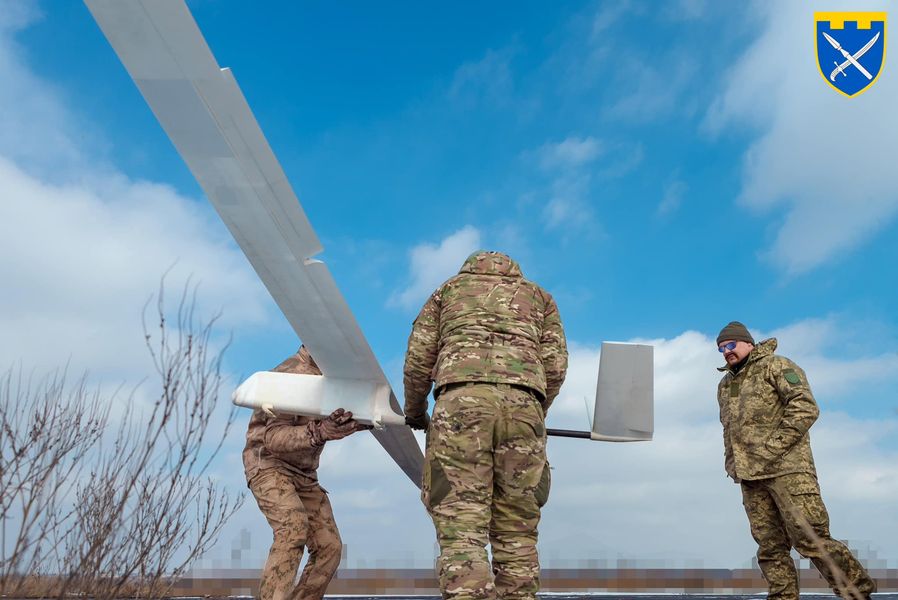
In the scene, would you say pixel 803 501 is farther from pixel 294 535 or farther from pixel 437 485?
pixel 294 535

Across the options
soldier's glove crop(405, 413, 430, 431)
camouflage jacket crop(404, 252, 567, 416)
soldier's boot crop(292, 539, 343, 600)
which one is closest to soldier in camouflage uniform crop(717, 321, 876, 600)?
camouflage jacket crop(404, 252, 567, 416)

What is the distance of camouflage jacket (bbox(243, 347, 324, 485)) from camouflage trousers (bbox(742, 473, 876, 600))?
10.2ft

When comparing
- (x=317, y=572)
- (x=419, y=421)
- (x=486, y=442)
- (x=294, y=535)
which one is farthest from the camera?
(x=317, y=572)

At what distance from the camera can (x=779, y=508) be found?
536 centimetres

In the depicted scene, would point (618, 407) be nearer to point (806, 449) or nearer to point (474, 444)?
point (806, 449)

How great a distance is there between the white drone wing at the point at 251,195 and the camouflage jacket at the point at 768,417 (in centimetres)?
243

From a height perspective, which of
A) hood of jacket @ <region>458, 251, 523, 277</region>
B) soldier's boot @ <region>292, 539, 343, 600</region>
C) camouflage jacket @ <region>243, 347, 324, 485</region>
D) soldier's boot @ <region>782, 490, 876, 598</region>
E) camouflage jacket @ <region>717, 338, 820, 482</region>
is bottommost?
soldier's boot @ <region>292, 539, 343, 600</region>

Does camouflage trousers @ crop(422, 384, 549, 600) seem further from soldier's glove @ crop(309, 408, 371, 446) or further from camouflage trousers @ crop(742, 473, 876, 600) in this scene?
camouflage trousers @ crop(742, 473, 876, 600)

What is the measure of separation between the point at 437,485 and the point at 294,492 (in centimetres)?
157

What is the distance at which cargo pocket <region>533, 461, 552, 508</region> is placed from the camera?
3.92 m

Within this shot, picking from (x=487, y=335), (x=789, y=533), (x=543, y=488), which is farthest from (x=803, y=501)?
(x=487, y=335)

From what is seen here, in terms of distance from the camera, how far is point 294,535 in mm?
4809

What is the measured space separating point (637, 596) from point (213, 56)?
251 inches

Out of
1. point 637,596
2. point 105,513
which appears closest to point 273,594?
point 105,513
